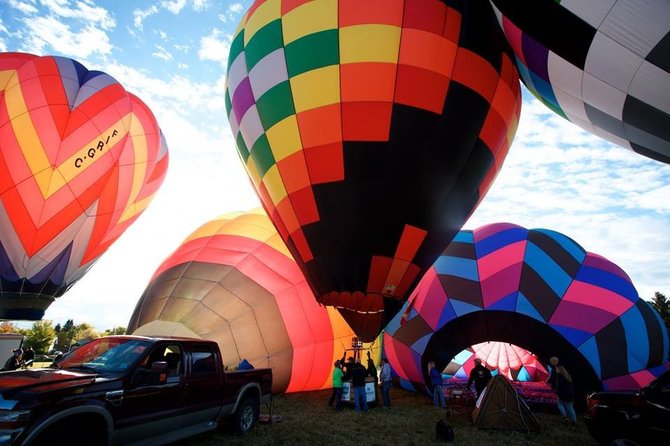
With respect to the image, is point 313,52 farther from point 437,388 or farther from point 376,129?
point 437,388

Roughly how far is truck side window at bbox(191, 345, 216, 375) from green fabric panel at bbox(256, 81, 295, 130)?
172 inches

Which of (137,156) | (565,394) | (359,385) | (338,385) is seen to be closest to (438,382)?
(359,385)

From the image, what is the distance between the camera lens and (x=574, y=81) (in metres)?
5.38

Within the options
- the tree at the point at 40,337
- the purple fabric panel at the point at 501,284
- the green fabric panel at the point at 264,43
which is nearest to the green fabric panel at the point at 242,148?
the green fabric panel at the point at 264,43

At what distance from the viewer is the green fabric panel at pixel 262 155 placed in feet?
24.9

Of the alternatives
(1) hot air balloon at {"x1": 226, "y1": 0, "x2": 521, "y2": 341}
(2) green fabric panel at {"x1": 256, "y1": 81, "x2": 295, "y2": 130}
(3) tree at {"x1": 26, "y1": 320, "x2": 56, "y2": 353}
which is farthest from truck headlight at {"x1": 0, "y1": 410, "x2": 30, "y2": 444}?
(3) tree at {"x1": 26, "y1": 320, "x2": 56, "y2": 353}

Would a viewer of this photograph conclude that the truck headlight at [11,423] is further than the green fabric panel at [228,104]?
No

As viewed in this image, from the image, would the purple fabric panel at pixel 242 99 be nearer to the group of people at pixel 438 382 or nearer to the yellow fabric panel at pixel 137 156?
the group of people at pixel 438 382

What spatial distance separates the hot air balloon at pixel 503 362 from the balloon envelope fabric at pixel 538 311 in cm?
381

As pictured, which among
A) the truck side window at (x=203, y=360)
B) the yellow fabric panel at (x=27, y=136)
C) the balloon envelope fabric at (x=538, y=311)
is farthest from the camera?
the yellow fabric panel at (x=27, y=136)

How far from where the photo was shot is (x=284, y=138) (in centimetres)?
727

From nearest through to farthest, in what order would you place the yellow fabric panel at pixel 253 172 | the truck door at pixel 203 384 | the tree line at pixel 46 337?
the truck door at pixel 203 384
the yellow fabric panel at pixel 253 172
the tree line at pixel 46 337

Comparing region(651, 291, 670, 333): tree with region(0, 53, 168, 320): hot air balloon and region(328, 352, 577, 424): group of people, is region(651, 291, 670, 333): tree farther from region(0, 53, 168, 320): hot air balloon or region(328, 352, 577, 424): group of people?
region(0, 53, 168, 320): hot air balloon

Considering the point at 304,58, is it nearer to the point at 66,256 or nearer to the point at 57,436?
the point at 57,436
